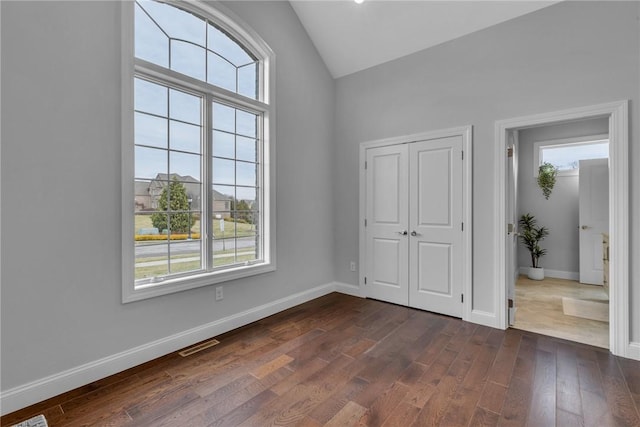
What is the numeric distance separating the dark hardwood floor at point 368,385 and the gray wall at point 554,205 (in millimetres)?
3213

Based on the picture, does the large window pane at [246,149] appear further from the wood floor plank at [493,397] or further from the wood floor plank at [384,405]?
the wood floor plank at [493,397]

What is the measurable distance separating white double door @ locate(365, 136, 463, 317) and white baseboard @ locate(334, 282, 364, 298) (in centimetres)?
15

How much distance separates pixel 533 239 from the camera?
535 centimetres

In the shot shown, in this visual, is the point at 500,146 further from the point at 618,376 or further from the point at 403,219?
the point at 618,376

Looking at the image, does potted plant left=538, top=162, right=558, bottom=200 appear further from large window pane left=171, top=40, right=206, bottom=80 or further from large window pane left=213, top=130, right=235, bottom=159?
large window pane left=171, top=40, right=206, bottom=80

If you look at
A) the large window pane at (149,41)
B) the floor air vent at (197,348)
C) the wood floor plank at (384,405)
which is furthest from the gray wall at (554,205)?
the large window pane at (149,41)

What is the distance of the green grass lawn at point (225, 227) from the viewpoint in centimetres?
246

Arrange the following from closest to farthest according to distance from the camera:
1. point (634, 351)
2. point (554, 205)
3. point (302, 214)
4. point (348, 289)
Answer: point (634, 351)
point (302, 214)
point (348, 289)
point (554, 205)

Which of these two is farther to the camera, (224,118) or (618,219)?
(224,118)

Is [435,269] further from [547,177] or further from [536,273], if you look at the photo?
[547,177]

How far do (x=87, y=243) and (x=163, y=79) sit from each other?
149 cm

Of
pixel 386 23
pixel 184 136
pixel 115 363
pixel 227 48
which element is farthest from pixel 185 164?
pixel 386 23

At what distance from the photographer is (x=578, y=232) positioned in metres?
5.09

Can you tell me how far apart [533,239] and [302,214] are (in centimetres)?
438
